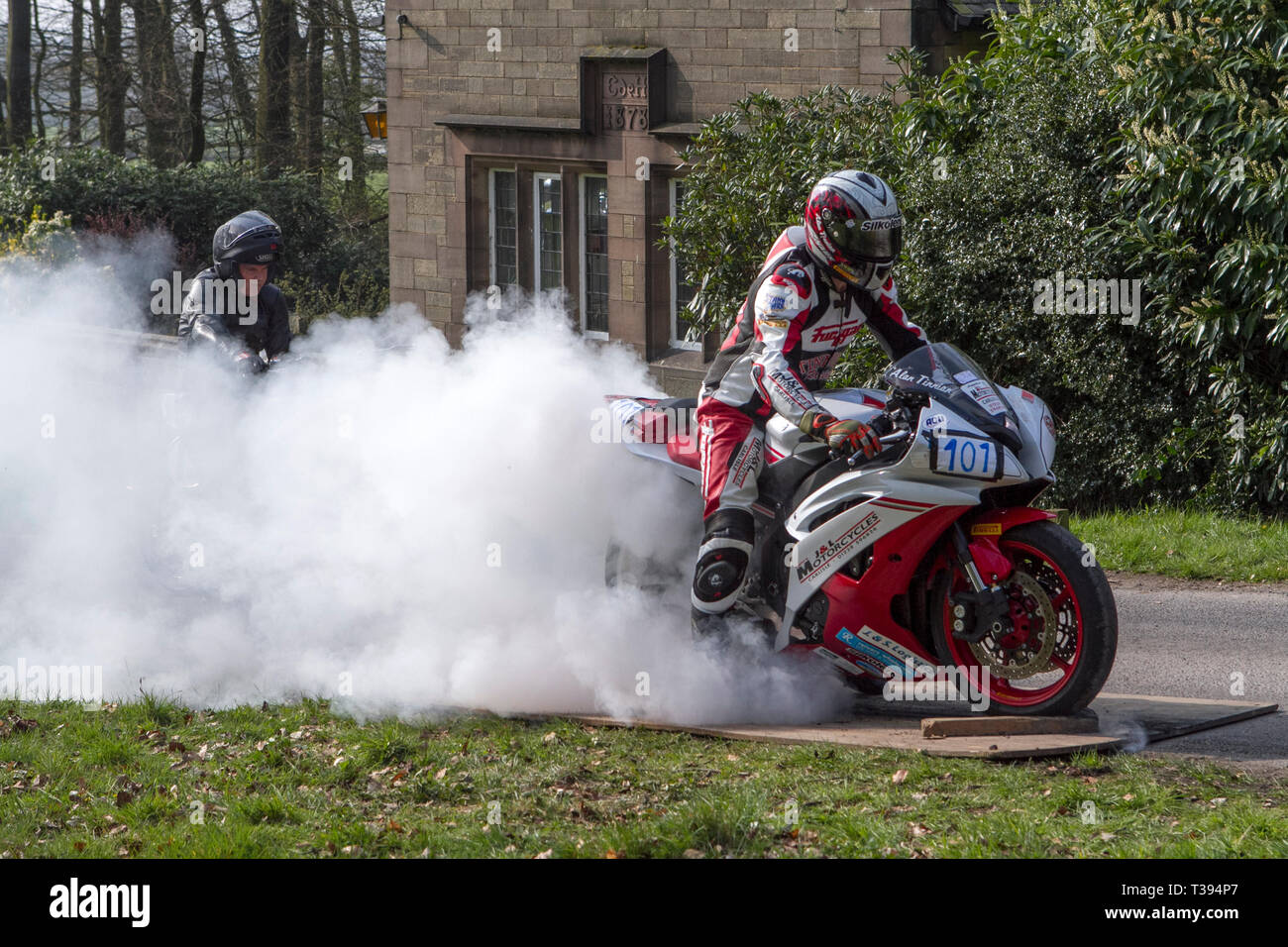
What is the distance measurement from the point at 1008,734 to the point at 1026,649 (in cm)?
34

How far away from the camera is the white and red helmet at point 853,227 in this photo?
5988 mm

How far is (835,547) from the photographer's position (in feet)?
19.6

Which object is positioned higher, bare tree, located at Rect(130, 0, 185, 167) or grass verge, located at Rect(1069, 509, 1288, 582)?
bare tree, located at Rect(130, 0, 185, 167)

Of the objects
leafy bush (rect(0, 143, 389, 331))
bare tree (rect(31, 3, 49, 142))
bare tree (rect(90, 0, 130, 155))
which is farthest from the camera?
bare tree (rect(31, 3, 49, 142))

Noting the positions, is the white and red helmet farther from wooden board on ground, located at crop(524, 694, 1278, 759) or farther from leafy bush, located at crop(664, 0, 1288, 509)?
leafy bush, located at crop(664, 0, 1288, 509)

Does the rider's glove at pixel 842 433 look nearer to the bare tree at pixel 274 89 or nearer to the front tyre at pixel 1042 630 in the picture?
the front tyre at pixel 1042 630

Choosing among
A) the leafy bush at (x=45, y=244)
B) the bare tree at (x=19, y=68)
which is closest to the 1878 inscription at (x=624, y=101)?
the leafy bush at (x=45, y=244)

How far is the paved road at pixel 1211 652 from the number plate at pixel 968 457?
4.12 feet

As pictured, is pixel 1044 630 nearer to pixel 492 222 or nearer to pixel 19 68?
pixel 492 222

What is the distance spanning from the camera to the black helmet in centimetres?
869

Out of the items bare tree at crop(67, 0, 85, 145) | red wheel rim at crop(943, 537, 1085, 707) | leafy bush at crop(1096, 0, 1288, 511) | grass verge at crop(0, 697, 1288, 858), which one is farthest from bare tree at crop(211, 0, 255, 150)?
red wheel rim at crop(943, 537, 1085, 707)

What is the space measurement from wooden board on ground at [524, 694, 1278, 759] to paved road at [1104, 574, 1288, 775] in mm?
96
